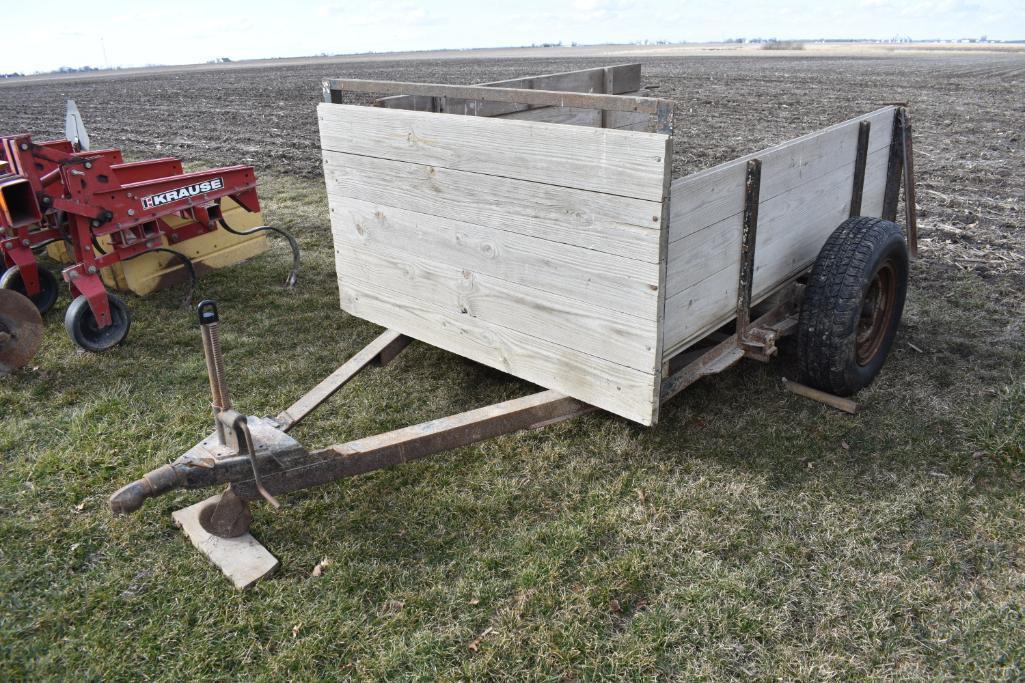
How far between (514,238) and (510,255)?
0.08 m

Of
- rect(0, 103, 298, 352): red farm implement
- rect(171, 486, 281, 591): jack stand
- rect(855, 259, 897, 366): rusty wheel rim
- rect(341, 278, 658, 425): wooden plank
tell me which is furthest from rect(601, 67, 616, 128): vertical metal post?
rect(171, 486, 281, 591): jack stand

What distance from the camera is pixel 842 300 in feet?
11.3

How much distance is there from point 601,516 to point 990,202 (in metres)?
6.84

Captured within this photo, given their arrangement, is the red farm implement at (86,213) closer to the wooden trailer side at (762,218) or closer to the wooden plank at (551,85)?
the wooden plank at (551,85)

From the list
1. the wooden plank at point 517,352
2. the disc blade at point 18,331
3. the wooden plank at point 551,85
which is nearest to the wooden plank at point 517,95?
the wooden plank at point 551,85

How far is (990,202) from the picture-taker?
7.76 meters

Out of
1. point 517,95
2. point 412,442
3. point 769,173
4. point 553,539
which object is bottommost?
point 553,539

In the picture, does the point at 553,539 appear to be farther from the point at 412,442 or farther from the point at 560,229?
the point at 560,229

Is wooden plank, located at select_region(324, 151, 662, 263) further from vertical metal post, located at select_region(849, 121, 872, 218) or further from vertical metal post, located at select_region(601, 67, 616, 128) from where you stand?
vertical metal post, located at select_region(601, 67, 616, 128)

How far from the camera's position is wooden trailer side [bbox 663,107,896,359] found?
2912 mm

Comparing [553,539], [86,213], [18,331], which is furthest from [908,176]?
[18,331]

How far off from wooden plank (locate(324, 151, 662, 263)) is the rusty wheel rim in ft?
5.82

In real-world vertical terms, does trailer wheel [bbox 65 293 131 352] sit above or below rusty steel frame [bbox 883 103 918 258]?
below

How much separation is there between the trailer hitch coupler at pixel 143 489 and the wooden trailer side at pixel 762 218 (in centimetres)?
181
